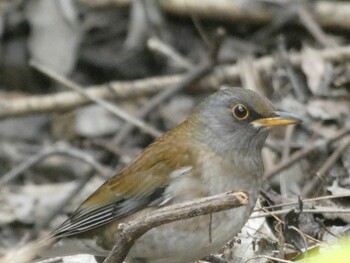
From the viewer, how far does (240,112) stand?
6270 millimetres

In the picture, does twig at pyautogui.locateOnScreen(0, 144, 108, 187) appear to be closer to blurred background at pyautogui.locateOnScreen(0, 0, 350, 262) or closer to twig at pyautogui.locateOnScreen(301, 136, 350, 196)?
blurred background at pyautogui.locateOnScreen(0, 0, 350, 262)

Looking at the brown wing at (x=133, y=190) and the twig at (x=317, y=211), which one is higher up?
the brown wing at (x=133, y=190)

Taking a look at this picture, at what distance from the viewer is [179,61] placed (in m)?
10.1

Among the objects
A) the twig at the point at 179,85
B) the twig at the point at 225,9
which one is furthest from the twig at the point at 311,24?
the twig at the point at 179,85

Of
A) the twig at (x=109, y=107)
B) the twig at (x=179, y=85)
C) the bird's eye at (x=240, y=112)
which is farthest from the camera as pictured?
the twig at (x=179, y=85)

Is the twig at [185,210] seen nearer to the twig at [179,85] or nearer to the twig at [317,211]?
the twig at [317,211]

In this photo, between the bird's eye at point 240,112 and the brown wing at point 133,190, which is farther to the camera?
the bird's eye at point 240,112

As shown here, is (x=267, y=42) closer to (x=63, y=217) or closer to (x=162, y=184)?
(x=63, y=217)

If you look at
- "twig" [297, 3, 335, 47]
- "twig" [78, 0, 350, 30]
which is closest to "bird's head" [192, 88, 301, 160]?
"twig" [297, 3, 335, 47]

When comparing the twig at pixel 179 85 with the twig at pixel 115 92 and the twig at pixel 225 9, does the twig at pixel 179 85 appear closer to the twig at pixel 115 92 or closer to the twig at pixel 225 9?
the twig at pixel 115 92

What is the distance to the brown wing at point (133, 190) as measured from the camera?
6.11m

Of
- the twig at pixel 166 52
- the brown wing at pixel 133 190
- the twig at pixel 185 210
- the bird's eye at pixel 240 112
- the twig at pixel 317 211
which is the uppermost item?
the twig at pixel 166 52

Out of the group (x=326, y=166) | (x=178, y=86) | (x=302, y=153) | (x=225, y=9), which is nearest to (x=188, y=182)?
(x=326, y=166)

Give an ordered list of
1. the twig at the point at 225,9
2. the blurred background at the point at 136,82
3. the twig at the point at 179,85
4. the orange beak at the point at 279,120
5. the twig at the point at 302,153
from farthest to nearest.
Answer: the twig at the point at 225,9 → the twig at the point at 179,85 → the blurred background at the point at 136,82 → the twig at the point at 302,153 → the orange beak at the point at 279,120
